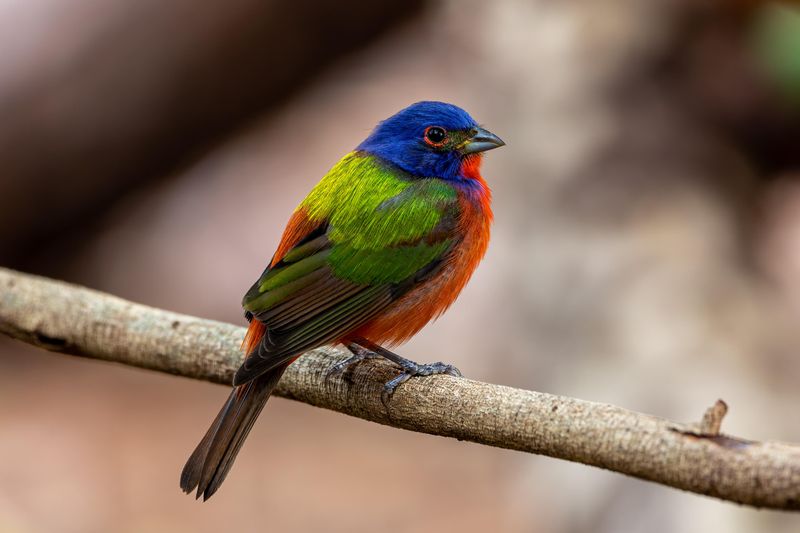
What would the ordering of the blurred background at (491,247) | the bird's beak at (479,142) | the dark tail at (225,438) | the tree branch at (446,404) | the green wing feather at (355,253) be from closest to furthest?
1. the tree branch at (446,404)
2. the dark tail at (225,438)
3. the green wing feather at (355,253)
4. the bird's beak at (479,142)
5. the blurred background at (491,247)

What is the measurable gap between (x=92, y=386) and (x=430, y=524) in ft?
9.86

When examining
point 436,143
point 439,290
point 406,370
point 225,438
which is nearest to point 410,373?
point 406,370

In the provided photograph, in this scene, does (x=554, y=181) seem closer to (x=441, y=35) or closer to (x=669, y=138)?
(x=669, y=138)

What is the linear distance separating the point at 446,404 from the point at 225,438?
743mm

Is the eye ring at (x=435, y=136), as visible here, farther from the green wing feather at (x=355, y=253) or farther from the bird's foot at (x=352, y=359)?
the bird's foot at (x=352, y=359)

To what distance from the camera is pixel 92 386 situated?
8195 mm

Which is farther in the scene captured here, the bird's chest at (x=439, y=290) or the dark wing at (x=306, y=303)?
the bird's chest at (x=439, y=290)

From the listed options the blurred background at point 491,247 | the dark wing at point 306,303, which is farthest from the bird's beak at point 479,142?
the blurred background at point 491,247

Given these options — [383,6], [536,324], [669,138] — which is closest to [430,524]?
A: [536,324]

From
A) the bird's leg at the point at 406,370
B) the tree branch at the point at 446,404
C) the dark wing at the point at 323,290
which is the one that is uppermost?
the dark wing at the point at 323,290

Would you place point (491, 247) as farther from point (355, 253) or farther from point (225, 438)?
point (225, 438)

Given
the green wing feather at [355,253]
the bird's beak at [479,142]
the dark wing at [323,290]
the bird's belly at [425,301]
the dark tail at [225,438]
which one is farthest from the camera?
the bird's beak at [479,142]

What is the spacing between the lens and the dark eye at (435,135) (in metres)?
4.10

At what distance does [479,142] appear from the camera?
4090 millimetres
